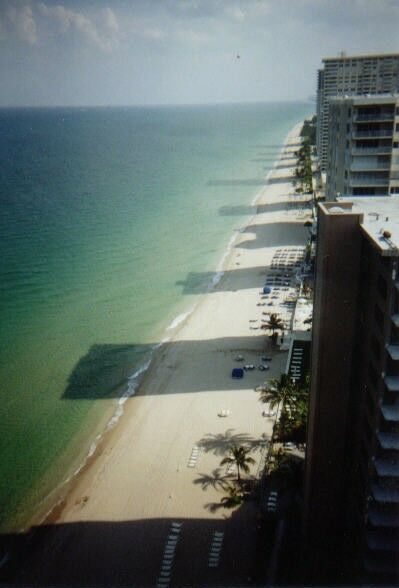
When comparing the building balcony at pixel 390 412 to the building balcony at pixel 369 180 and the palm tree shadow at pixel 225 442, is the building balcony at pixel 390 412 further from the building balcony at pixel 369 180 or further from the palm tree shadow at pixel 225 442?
the building balcony at pixel 369 180

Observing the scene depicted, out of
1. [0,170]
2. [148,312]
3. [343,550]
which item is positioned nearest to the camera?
[343,550]

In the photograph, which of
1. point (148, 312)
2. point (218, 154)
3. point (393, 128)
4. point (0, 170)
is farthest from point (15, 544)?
point (218, 154)

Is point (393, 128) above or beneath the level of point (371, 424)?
above

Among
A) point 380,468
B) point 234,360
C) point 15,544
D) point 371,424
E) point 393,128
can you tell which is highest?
point 393,128

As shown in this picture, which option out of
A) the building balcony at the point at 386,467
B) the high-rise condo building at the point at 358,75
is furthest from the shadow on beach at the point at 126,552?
the high-rise condo building at the point at 358,75

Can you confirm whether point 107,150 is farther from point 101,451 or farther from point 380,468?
point 380,468

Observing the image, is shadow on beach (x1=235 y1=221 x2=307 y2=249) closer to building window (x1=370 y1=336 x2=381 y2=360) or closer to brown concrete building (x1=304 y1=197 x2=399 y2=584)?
→ brown concrete building (x1=304 y1=197 x2=399 y2=584)

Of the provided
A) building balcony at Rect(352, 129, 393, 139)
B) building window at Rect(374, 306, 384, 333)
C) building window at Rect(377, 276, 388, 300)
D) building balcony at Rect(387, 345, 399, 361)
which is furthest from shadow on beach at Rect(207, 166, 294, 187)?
building balcony at Rect(387, 345, 399, 361)
